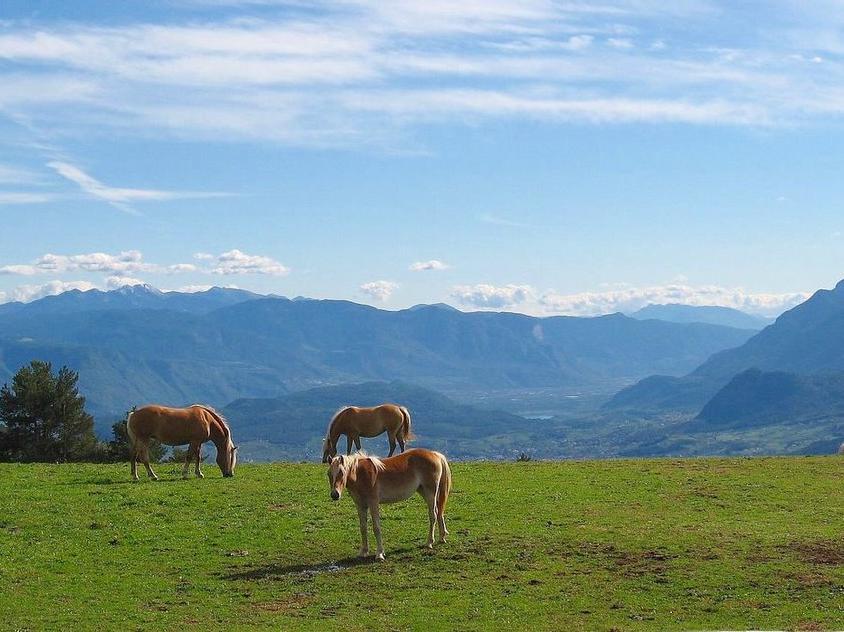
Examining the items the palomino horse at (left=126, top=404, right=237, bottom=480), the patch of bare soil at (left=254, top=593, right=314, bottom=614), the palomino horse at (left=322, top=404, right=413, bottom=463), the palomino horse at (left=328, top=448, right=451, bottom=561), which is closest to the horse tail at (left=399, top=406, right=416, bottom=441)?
the palomino horse at (left=322, top=404, right=413, bottom=463)

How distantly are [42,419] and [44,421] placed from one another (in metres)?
0.18

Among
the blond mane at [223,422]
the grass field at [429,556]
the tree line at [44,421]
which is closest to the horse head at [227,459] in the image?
the blond mane at [223,422]

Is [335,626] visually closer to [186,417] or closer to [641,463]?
[186,417]

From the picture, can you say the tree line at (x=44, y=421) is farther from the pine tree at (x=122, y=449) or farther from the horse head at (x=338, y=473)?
the horse head at (x=338, y=473)

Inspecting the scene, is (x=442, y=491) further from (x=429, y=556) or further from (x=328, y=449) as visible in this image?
(x=328, y=449)

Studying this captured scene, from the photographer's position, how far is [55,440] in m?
55.8

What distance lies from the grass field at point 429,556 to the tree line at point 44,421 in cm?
2696

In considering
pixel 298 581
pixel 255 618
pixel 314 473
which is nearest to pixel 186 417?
pixel 314 473

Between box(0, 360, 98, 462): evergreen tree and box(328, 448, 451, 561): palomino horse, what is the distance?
38.7 m

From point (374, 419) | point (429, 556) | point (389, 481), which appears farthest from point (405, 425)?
point (429, 556)

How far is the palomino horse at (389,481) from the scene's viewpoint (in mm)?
19688

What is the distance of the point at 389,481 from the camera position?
20188mm

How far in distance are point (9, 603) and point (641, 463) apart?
956 inches

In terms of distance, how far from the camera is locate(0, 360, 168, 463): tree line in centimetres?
5494
